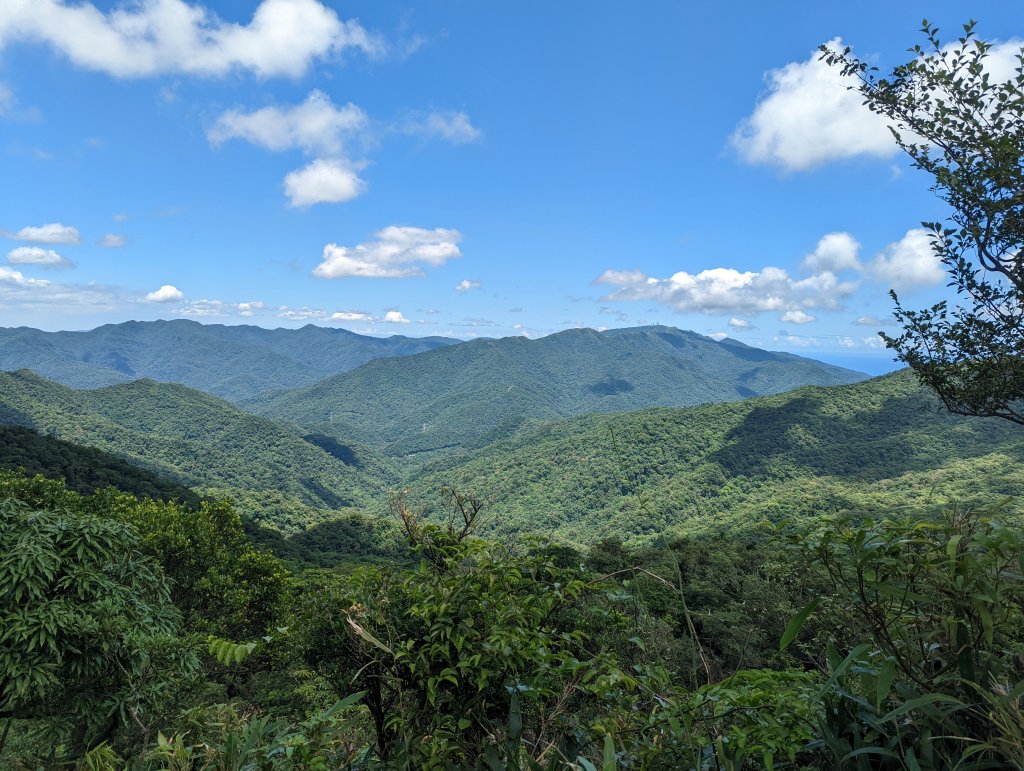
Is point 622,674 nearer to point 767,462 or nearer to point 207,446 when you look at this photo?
point 767,462

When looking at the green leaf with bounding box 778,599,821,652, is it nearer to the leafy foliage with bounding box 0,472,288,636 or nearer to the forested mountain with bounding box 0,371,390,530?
the leafy foliage with bounding box 0,472,288,636

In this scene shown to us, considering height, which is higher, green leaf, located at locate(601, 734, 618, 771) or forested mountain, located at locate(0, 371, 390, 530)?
green leaf, located at locate(601, 734, 618, 771)

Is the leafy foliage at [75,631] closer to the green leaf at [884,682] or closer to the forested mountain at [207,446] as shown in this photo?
the green leaf at [884,682]

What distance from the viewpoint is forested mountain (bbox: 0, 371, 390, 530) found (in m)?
133

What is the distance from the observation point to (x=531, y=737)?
7.70 feet

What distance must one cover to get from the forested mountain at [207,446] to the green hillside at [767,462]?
51171 millimetres

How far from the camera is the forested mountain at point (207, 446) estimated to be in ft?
435

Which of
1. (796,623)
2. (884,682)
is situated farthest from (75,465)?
(884,682)

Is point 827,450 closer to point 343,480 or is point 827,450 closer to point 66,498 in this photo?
point 66,498

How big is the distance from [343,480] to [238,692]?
176 meters

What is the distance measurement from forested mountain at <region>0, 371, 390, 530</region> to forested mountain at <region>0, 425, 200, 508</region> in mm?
36934

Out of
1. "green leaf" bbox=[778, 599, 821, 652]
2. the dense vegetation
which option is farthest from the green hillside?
"green leaf" bbox=[778, 599, 821, 652]

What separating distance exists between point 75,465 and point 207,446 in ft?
422

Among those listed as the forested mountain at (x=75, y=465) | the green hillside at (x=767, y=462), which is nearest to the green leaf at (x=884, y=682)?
the forested mountain at (x=75, y=465)
